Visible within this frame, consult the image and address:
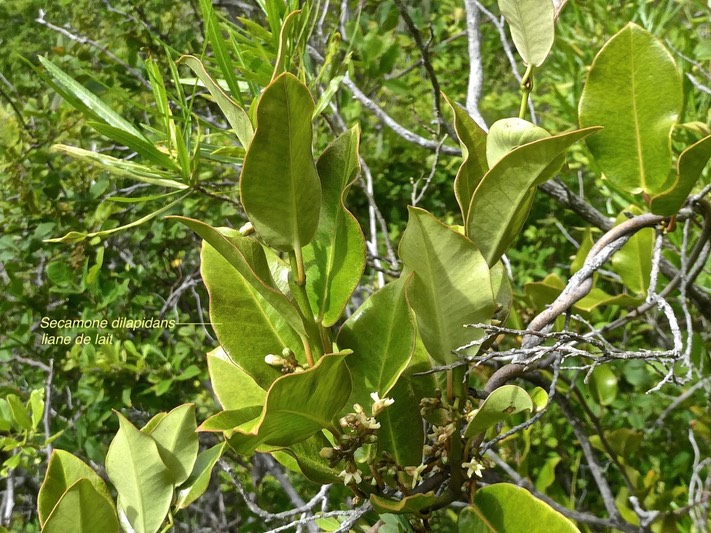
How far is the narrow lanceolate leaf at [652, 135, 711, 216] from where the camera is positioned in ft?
1.49

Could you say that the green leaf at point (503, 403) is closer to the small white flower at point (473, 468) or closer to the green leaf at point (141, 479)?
the small white flower at point (473, 468)

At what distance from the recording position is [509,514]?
39cm

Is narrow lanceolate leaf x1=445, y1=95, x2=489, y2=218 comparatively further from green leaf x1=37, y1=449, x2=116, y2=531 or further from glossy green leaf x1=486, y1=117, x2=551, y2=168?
green leaf x1=37, y1=449, x2=116, y2=531

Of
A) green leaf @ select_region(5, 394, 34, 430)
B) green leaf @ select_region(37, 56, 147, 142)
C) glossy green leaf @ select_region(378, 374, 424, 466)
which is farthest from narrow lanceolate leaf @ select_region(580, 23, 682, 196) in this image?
green leaf @ select_region(5, 394, 34, 430)

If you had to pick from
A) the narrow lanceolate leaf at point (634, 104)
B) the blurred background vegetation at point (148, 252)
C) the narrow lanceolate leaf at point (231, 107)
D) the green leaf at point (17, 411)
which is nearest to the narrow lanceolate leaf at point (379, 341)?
the narrow lanceolate leaf at point (231, 107)

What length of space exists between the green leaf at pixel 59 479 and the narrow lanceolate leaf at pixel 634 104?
18.1 inches

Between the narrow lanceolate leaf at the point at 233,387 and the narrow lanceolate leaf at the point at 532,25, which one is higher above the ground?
the narrow lanceolate leaf at the point at 532,25

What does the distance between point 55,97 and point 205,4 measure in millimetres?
1228

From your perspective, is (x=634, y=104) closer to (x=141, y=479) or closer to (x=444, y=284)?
(x=444, y=284)

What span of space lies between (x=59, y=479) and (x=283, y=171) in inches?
12.2

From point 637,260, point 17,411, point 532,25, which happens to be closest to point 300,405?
point 532,25

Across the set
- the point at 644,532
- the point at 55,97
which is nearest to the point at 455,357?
the point at 644,532

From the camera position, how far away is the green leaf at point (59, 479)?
0.46 metres

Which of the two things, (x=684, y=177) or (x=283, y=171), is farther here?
(x=684, y=177)
